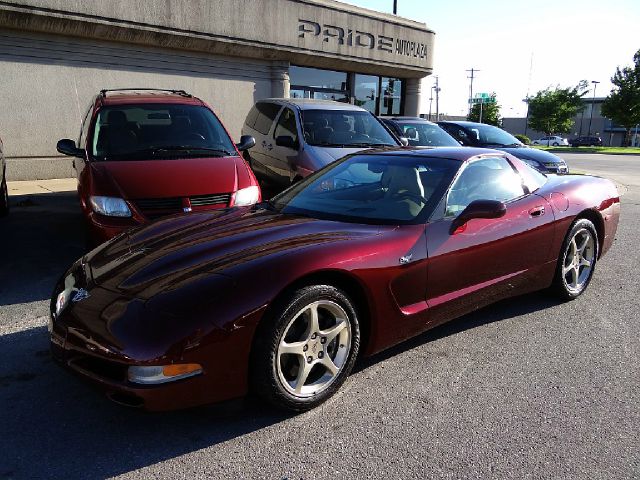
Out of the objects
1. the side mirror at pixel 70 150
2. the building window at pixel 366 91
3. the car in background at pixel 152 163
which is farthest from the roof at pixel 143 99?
the building window at pixel 366 91

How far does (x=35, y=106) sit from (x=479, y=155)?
10.1 metres

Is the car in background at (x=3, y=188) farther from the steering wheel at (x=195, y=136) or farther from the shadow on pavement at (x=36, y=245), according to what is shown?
the steering wheel at (x=195, y=136)

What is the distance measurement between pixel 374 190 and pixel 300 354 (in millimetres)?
1543

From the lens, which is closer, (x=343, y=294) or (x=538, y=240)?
(x=343, y=294)

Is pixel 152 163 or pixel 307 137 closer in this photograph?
pixel 152 163

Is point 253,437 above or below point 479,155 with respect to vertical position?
below

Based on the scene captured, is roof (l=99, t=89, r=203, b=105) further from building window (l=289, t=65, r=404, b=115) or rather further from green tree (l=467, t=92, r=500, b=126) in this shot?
green tree (l=467, t=92, r=500, b=126)

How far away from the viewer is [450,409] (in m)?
2.86

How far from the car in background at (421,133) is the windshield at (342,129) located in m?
1.83

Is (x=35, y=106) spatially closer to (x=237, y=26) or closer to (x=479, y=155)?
(x=237, y=26)

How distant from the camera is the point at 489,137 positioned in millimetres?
11953

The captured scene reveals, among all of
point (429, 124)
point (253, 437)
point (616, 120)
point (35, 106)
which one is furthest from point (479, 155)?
point (616, 120)

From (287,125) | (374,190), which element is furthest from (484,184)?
(287,125)

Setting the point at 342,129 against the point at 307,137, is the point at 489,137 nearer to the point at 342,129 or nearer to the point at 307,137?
the point at 342,129
